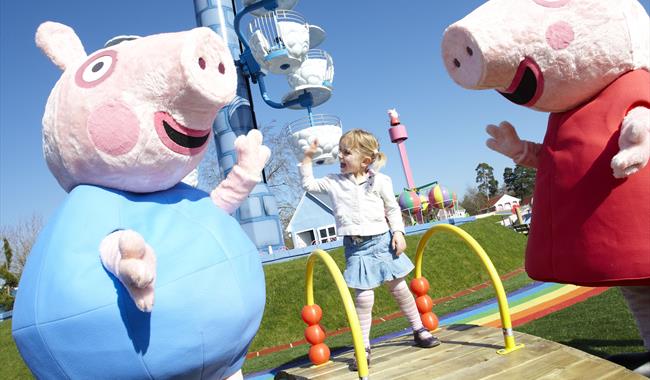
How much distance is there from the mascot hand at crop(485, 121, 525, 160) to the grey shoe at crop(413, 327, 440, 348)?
141 centimetres

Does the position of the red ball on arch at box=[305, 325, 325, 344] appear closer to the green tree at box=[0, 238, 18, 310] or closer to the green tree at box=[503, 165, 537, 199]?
the green tree at box=[0, 238, 18, 310]

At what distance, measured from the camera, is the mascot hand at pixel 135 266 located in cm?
196

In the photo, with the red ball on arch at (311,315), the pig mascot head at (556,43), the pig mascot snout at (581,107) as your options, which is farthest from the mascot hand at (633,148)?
the red ball on arch at (311,315)

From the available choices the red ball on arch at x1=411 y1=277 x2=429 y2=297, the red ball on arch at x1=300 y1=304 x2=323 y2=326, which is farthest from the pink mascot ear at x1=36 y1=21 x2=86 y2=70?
the red ball on arch at x1=411 y1=277 x2=429 y2=297

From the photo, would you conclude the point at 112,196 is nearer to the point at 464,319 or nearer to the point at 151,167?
the point at 151,167

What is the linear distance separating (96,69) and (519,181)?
212 ft

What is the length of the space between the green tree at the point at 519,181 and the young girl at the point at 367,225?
5988 centimetres

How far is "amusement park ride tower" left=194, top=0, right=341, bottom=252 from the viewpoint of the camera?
36.6 ft

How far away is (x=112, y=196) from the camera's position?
242 centimetres

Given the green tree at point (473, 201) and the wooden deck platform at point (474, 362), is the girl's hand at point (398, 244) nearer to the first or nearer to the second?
the wooden deck platform at point (474, 362)

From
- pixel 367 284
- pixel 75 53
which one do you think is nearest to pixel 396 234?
pixel 367 284

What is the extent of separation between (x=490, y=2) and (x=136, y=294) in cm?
216

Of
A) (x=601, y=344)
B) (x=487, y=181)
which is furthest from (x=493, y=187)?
(x=601, y=344)

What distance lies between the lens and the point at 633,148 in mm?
2092
